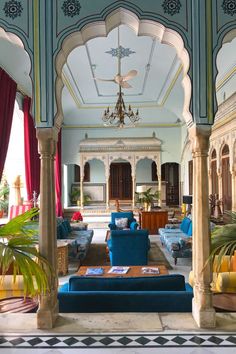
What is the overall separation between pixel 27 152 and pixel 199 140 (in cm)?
683

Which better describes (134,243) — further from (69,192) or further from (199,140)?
(69,192)

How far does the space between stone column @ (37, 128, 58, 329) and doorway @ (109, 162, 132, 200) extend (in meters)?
12.5

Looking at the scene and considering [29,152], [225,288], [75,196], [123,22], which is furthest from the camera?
[75,196]

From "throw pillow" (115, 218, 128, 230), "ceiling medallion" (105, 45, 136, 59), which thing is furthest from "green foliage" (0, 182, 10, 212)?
"ceiling medallion" (105, 45, 136, 59)

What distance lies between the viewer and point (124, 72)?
887 centimetres

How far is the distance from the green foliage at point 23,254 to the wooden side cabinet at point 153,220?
817cm

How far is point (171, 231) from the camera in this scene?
8680 millimetres

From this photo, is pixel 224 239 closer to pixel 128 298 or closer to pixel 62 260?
pixel 128 298

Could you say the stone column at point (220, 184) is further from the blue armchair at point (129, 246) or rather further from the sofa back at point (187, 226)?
the blue armchair at point (129, 246)

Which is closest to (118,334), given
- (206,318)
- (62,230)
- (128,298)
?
(128,298)

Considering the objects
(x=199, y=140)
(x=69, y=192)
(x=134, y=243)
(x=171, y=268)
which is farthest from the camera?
(x=69, y=192)

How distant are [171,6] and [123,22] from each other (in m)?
0.47

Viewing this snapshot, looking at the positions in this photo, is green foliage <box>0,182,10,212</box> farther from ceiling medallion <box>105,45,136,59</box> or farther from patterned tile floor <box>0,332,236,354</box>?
patterned tile floor <box>0,332,236,354</box>

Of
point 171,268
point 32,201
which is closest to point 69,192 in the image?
point 32,201
